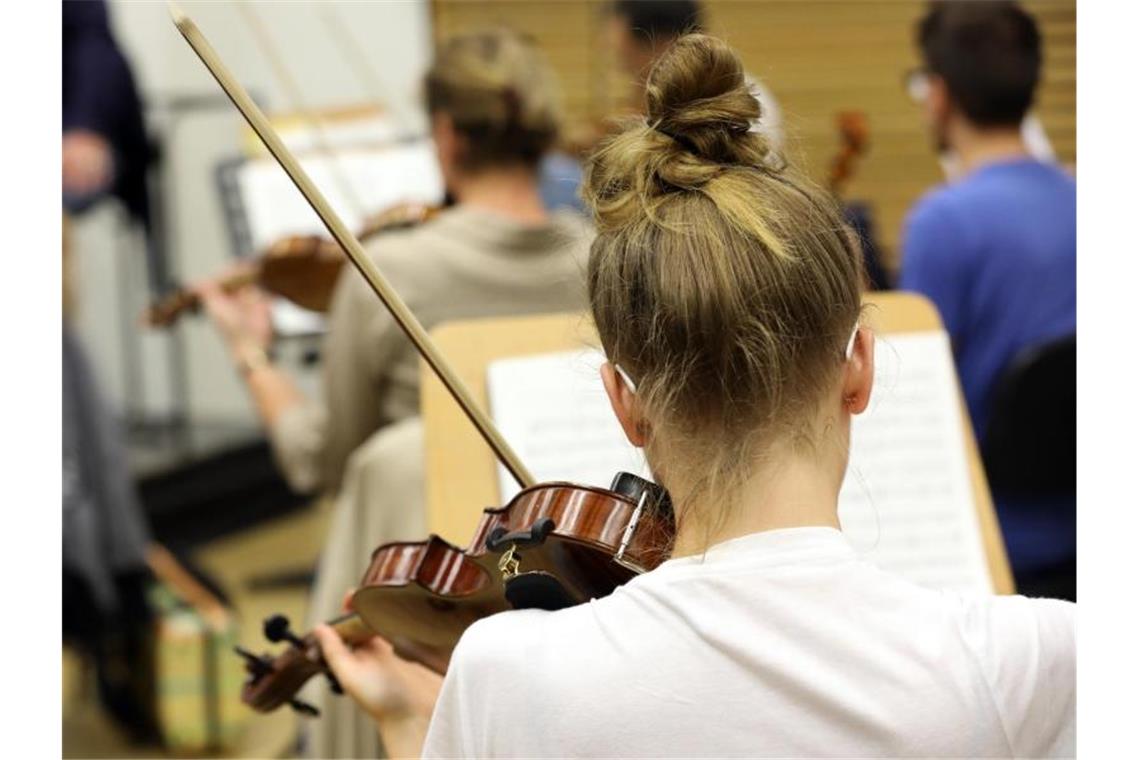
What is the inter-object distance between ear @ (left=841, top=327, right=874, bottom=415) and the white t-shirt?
0.32 feet

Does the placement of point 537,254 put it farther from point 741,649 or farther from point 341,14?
point 341,14

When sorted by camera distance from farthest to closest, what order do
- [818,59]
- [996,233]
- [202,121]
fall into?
[818,59]
[202,121]
[996,233]

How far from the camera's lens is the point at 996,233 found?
7.36ft

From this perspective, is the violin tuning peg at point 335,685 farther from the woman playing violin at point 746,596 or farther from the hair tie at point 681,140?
the hair tie at point 681,140

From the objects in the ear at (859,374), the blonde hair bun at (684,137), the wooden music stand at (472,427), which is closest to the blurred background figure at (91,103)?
the wooden music stand at (472,427)

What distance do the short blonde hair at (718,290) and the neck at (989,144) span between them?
4.96ft

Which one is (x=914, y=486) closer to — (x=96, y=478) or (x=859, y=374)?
(x=859, y=374)

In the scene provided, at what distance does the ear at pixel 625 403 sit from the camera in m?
0.92

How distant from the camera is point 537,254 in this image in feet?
6.64

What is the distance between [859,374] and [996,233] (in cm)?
140

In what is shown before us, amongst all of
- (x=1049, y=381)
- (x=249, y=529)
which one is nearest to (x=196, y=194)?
(x=249, y=529)

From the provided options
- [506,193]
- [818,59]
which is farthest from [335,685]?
[818,59]

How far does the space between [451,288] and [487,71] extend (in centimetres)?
32

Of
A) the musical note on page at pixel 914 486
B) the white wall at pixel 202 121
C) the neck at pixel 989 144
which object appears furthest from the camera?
the white wall at pixel 202 121
